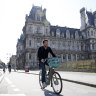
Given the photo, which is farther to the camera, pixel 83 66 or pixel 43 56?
pixel 83 66

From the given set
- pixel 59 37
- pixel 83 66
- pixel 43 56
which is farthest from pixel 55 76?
pixel 59 37

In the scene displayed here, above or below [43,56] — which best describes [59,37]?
above

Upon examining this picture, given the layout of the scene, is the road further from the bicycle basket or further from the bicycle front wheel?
the bicycle basket

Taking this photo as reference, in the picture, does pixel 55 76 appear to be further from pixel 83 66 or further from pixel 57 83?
pixel 83 66

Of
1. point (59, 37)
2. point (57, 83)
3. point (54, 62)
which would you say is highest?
point (59, 37)

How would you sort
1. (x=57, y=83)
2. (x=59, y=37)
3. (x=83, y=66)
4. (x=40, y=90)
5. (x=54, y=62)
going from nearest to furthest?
1. (x=57, y=83)
2. (x=54, y=62)
3. (x=40, y=90)
4. (x=83, y=66)
5. (x=59, y=37)

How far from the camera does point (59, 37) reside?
8719 centimetres

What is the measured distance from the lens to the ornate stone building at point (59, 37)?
78875 mm

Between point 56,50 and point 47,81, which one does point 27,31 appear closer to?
point 56,50

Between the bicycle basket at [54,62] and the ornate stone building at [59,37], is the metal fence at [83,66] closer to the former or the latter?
the bicycle basket at [54,62]

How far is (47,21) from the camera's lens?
271 ft

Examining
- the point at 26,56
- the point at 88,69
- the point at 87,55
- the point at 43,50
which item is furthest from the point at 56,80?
the point at 87,55

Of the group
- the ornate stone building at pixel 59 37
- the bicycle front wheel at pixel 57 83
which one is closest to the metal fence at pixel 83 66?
the bicycle front wheel at pixel 57 83

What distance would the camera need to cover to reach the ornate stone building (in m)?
78.9
